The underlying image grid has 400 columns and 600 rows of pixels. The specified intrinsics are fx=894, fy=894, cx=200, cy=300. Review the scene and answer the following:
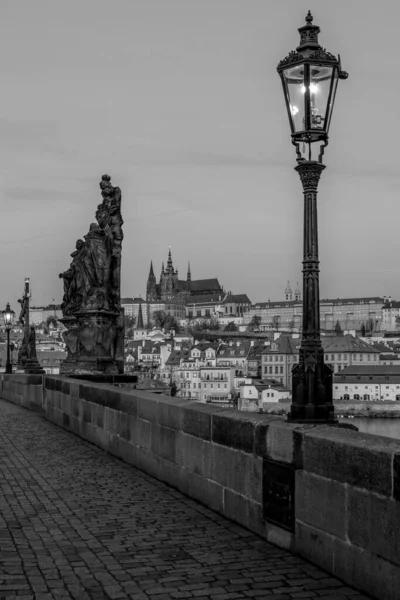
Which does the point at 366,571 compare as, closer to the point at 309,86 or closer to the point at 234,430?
the point at 234,430

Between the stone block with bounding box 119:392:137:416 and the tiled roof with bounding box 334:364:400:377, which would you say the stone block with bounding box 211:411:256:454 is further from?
the tiled roof with bounding box 334:364:400:377

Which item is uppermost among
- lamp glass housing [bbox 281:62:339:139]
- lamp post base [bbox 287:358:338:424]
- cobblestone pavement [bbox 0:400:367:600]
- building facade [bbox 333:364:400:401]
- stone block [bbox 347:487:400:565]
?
lamp glass housing [bbox 281:62:339:139]

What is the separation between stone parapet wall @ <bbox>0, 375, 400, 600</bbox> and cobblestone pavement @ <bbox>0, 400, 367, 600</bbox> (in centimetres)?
15

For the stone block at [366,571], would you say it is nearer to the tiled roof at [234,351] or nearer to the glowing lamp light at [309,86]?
the glowing lamp light at [309,86]

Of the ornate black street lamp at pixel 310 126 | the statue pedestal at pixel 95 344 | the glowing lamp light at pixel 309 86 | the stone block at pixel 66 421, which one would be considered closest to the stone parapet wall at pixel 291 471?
the ornate black street lamp at pixel 310 126

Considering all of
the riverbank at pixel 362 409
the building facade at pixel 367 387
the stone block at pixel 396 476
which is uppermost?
the stone block at pixel 396 476

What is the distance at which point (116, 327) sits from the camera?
19.1m

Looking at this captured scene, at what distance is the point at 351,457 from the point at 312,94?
3.21 m

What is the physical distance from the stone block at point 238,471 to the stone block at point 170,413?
3.53 feet

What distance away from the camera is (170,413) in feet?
29.3

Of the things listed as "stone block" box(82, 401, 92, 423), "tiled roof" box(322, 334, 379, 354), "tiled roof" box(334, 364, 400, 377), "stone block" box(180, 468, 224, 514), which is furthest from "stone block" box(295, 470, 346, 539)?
"tiled roof" box(322, 334, 379, 354)

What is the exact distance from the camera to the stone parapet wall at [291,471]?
16.2ft

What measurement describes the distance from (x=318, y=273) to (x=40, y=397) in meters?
13.1

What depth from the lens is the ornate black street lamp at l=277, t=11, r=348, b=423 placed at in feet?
22.8
